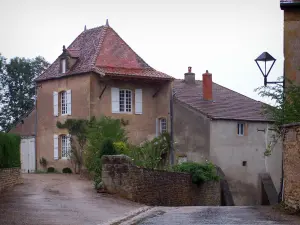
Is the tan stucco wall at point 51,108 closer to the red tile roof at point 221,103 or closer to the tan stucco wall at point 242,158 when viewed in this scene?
the red tile roof at point 221,103

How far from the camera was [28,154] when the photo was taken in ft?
151

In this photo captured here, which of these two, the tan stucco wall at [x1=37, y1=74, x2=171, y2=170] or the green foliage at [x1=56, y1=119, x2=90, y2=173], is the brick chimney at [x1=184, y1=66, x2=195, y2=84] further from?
the green foliage at [x1=56, y1=119, x2=90, y2=173]

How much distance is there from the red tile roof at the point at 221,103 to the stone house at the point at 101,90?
202cm

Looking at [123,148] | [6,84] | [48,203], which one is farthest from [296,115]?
[6,84]

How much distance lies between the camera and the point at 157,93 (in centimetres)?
4194

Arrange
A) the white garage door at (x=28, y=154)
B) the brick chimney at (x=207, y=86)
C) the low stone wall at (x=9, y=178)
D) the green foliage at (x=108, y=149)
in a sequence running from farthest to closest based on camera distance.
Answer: the white garage door at (x=28, y=154)
the brick chimney at (x=207, y=86)
the green foliage at (x=108, y=149)
the low stone wall at (x=9, y=178)

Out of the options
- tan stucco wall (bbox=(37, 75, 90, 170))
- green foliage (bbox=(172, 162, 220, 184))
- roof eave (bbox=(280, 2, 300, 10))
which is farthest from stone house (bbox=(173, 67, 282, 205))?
roof eave (bbox=(280, 2, 300, 10))

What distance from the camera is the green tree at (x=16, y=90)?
63656 millimetres

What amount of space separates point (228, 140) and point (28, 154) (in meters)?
13.6

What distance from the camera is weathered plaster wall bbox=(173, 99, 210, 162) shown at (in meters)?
40.7

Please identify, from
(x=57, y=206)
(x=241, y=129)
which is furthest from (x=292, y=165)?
(x=241, y=129)

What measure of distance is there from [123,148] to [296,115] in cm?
1060

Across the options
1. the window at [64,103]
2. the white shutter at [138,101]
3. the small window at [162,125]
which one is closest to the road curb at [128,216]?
the white shutter at [138,101]

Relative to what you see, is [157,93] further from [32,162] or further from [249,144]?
[32,162]
